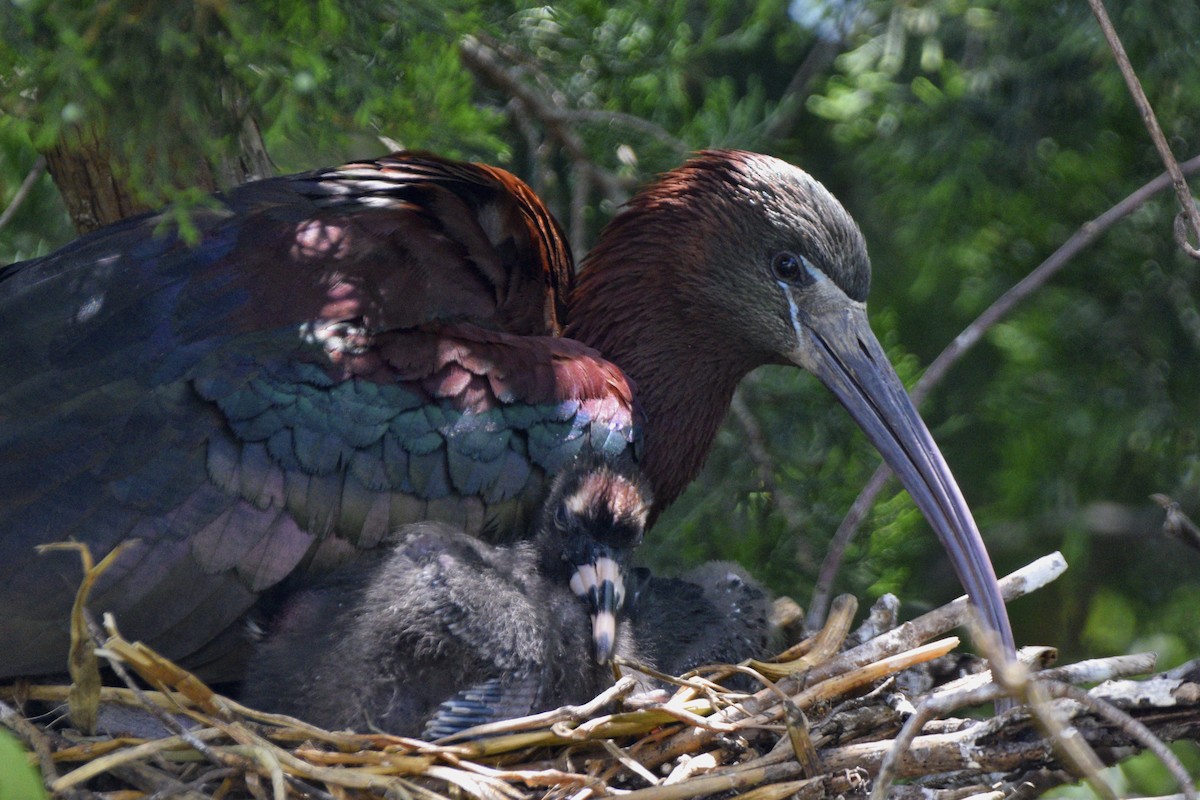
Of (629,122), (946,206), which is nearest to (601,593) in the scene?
(629,122)

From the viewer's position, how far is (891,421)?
3.52m

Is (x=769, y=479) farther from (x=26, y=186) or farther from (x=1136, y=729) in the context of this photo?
(x=26, y=186)

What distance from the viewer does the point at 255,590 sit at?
3.03 m

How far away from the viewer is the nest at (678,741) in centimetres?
255

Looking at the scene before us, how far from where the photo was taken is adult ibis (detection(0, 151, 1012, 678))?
2.99 metres

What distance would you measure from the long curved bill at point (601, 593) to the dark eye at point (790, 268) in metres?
0.96

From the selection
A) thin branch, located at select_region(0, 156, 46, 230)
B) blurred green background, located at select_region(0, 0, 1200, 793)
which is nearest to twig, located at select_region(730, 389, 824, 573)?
blurred green background, located at select_region(0, 0, 1200, 793)

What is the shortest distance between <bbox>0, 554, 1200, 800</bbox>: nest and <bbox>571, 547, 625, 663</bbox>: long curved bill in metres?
0.09

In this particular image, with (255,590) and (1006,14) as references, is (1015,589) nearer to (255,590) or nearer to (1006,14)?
(255,590)

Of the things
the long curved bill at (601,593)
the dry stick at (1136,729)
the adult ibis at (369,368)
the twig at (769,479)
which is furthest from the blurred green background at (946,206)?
the dry stick at (1136,729)

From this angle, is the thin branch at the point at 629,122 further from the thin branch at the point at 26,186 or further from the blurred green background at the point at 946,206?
the thin branch at the point at 26,186

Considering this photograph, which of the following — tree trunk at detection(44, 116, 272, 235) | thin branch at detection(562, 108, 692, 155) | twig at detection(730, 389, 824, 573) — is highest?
thin branch at detection(562, 108, 692, 155)

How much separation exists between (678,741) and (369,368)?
1034mm

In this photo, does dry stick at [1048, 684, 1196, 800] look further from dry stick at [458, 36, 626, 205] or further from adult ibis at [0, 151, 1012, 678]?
dry stick at [458, 36, 626, 205]
